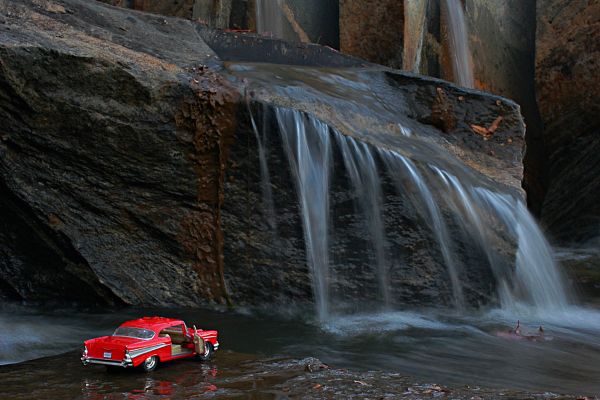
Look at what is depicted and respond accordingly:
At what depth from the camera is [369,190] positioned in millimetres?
7035

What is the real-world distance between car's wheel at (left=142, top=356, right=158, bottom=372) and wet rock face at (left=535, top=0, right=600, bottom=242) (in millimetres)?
10939

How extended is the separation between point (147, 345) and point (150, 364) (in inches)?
4.7

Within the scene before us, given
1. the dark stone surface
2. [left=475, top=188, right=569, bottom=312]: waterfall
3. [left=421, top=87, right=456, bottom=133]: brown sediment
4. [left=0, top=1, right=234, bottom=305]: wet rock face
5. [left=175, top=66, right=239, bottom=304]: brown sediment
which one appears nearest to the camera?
[left=0, top=1, right=234, bottom=305]: wet rock face

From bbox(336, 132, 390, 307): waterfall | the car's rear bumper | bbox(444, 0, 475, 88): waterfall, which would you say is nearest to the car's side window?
the car's rear bumper

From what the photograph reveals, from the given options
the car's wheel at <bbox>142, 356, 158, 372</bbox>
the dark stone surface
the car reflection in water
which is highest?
the dark stone surface

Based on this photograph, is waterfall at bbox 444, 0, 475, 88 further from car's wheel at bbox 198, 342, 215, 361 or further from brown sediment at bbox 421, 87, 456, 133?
car's wheel at bbox 198, 342, 215, 361

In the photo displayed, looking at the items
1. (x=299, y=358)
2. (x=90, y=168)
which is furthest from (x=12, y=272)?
(x=299, y=358)

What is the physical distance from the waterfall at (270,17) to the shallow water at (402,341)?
8559 millimetres

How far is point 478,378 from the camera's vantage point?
447 centimetres

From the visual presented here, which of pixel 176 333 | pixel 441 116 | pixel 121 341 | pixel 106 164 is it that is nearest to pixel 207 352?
pixel 176 333

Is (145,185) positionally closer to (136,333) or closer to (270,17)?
(136,333)

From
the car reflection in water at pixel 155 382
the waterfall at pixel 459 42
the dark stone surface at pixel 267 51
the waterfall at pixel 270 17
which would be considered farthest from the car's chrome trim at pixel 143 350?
the waterfall at pixel 459 42

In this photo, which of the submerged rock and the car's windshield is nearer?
the submerged rock

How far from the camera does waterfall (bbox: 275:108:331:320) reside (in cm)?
689
